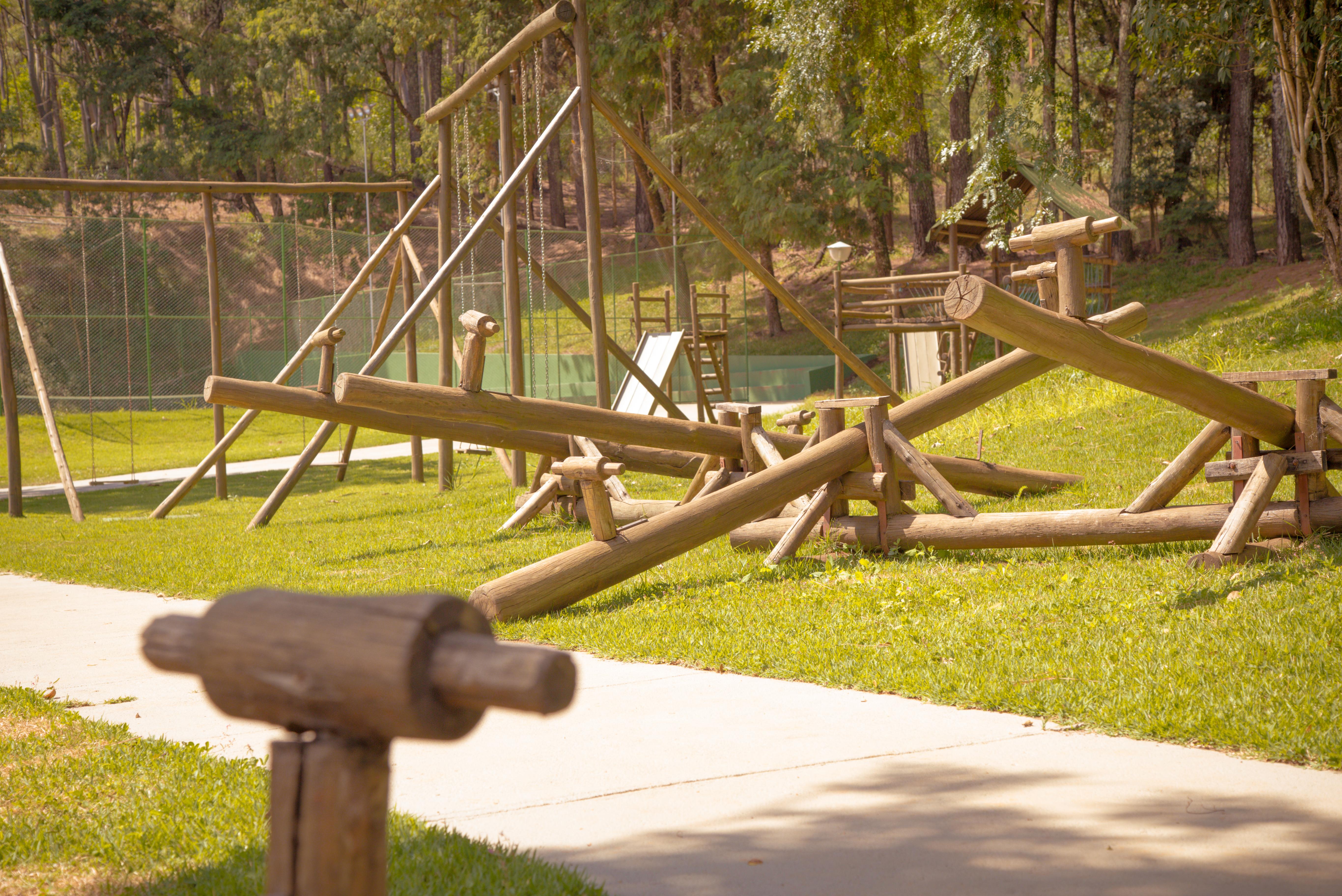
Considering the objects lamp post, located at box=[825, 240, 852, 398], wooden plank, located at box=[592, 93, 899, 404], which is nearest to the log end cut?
wooden plank, located at box=[592, 93, 899, 404]

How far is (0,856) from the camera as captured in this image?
3.33 metres

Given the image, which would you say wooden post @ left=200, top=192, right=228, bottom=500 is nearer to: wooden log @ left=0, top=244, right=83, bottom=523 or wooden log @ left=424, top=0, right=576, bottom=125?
wooden log @ left=0, top=244, right=83, bottom=523

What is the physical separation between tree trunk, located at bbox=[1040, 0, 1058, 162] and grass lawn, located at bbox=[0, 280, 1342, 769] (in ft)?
29.4

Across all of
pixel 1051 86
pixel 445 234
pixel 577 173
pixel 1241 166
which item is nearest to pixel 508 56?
pixel 445 234

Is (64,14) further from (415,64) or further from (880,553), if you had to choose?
(880,553)

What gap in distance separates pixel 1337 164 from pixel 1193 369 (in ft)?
21.5

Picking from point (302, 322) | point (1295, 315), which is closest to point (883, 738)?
point (1295, 315)

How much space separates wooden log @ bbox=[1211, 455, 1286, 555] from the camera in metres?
6.09

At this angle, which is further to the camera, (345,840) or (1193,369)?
(1193,369)

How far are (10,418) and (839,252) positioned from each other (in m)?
13.1

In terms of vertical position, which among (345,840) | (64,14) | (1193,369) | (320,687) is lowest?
(345,840)

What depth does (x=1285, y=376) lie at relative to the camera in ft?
21.1

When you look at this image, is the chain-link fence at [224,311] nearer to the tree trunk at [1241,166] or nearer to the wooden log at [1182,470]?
the tree trunk at [1241,166]

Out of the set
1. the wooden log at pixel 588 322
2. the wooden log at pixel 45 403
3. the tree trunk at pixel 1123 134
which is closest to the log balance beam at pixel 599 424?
the wooden log at pixel 588 322
